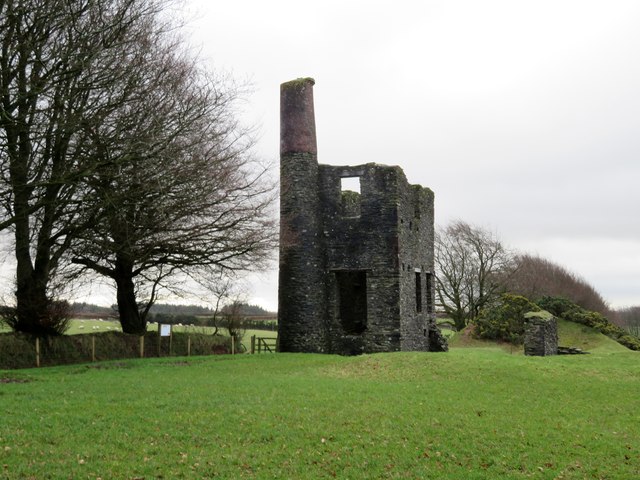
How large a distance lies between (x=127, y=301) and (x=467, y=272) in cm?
2925

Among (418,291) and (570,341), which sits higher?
(418,291)

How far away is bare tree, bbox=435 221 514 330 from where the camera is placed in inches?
1908

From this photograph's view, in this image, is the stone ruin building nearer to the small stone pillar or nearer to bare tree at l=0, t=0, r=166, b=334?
the small stone pillar

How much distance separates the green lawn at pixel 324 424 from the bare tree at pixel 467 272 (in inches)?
1151

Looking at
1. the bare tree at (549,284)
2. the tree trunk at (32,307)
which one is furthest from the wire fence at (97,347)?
the bare tree at (549,284)

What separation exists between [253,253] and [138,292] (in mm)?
5831

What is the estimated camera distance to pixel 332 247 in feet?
94.5

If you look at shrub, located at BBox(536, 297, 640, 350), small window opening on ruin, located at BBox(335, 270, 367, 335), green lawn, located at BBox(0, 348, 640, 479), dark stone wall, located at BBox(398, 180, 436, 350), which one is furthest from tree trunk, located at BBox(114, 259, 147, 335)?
shrub, located at BBox(536, 297, 640, 350)

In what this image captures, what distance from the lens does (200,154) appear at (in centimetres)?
2322

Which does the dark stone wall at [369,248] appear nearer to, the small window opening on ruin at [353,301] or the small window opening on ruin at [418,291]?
the small window opening on ruin at [353,301]

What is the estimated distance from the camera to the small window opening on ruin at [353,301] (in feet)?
101

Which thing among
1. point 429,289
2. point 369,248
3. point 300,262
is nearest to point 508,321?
point 429,289

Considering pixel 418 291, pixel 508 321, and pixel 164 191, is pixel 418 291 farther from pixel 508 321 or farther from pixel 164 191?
pixel 164 191

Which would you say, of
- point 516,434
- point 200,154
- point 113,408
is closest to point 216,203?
point 200,154
